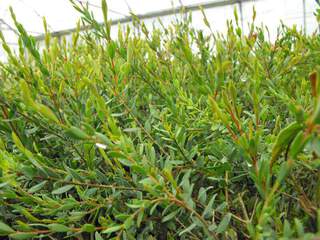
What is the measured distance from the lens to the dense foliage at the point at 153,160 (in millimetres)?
334

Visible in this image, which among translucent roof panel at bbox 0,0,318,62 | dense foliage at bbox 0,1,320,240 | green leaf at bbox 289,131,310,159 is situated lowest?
dense foliage at bbox 0,1,320,240

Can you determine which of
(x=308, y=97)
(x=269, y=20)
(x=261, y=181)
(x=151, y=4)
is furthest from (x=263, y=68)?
(x=151, y=4)

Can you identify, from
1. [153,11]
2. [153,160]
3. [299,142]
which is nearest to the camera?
[299,142]

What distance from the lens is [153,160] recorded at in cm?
41

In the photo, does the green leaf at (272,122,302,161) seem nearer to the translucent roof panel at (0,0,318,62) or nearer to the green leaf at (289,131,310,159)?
the green leaf at (289,131,310,159)

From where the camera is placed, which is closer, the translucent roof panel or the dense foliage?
the dense foliage

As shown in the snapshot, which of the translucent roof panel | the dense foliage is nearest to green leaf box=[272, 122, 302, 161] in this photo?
the dense foliage

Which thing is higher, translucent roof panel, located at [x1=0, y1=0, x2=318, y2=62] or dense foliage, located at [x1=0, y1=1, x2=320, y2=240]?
translucent roof panel, located at [x1=0, y1=0, x2=318, y2=62]

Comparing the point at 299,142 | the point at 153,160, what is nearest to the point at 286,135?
the point at 299,142

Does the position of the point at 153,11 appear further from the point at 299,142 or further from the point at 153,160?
the point at 299,142

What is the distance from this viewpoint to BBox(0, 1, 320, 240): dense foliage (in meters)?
0.33

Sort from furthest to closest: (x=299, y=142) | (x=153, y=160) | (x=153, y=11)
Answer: (x=153, y=11), (x=153, y=160), (x=299, y=142)

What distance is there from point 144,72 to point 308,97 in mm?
335

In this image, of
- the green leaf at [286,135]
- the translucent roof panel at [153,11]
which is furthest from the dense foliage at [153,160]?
the translucent roof panel at [153,11]
